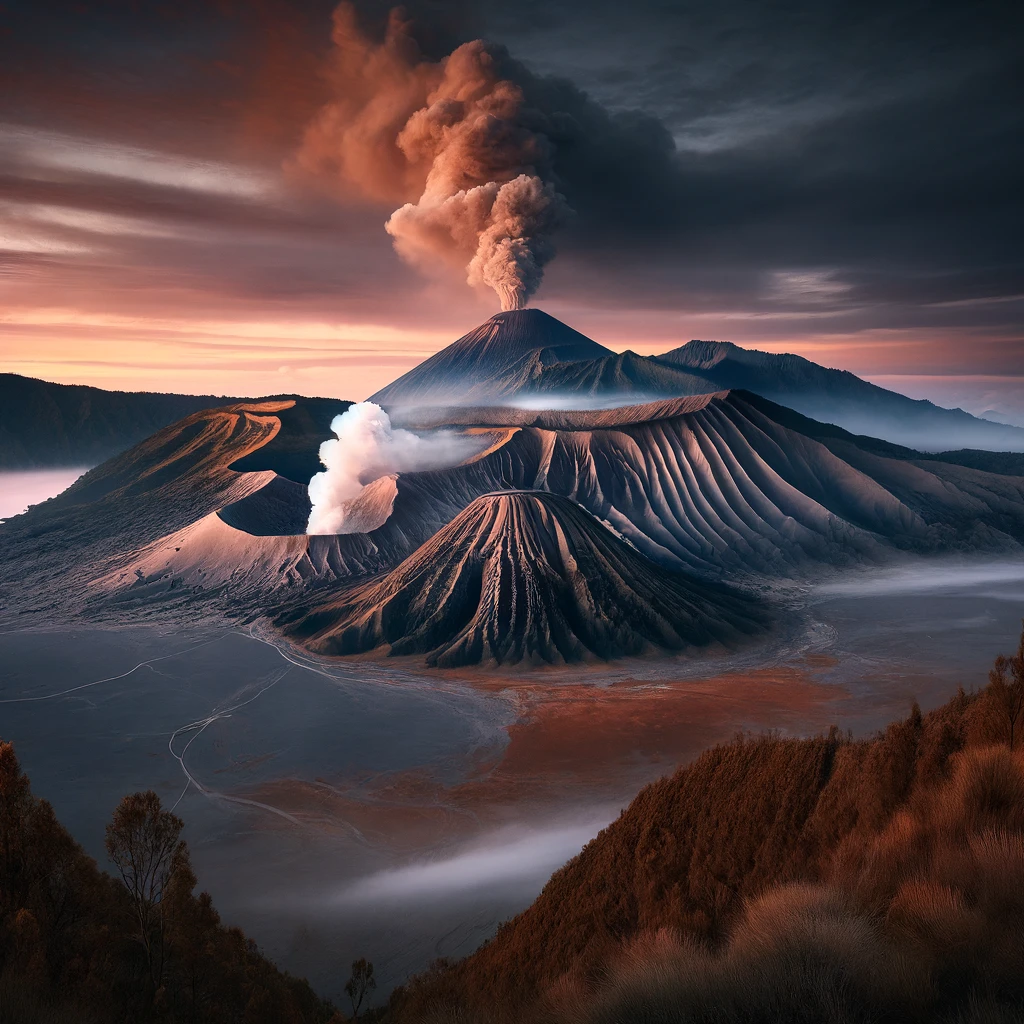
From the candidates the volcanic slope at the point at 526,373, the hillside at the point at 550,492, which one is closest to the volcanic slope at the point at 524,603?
the hillside at the point at 550,492

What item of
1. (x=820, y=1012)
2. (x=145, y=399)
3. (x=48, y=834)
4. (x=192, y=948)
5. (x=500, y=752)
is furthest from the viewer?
(x=145, y=399)

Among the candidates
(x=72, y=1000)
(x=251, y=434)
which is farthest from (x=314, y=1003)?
(x=251, y=434)

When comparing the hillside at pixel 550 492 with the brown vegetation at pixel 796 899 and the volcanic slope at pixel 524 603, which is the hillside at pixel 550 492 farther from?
the brown vegetation at pixel 796 899

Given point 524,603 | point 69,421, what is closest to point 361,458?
point 524,603

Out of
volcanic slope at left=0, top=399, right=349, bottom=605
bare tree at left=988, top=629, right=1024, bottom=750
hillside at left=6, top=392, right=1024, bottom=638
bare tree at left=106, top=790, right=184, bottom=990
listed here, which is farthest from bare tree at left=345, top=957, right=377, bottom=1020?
volcanic slope at left=0, top=399, right=349, bottom=605

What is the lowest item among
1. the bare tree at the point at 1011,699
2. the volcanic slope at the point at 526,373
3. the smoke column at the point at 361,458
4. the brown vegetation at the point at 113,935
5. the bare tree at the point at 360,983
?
the bare tree at the point at 360,983

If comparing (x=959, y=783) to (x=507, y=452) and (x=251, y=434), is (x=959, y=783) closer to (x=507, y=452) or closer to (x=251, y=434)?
(x=507, y=452)
